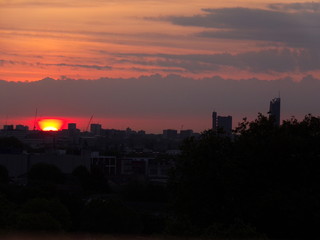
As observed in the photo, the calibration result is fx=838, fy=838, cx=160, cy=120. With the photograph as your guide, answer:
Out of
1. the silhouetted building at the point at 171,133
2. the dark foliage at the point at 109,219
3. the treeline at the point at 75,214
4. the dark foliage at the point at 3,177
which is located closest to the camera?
the treeline at the point at 75,214

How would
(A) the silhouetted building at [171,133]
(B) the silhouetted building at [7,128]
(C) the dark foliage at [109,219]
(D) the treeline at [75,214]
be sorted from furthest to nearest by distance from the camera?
(A) the silhouetted building at [171,133], (B) the silhouetted building at [7,128], (C) the dark foliage at [109,219], (D) the treeline at [75,214]

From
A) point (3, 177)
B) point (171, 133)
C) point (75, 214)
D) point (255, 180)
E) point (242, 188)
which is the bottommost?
point (75, 214)

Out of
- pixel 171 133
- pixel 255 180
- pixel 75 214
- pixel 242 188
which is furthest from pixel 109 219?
pixel 171 133

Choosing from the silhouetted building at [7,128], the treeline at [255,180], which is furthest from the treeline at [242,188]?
the silhouetted building at [7,128]

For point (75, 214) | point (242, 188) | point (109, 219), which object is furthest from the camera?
point (75, 214)

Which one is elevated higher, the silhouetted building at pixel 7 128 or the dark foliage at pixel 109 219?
the silhouetted building at pixel 7 128

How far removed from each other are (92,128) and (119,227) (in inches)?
6826

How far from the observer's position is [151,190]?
41.3 meters

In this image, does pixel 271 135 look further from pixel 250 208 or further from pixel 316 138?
pixel 250 208

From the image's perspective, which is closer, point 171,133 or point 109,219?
point 109,219

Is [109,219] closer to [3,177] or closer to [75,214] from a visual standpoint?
[75,214]

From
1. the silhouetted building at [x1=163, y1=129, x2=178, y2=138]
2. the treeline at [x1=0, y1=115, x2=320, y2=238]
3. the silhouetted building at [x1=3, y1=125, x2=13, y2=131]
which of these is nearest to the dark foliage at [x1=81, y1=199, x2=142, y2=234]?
the treeline at [x1=0, y1=115, x2=320, y2=238]

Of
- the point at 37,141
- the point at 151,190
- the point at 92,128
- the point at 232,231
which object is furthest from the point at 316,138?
the point at 92,128

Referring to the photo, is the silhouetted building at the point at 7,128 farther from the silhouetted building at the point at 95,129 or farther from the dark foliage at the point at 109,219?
the dark foliage at the point at 109,219
